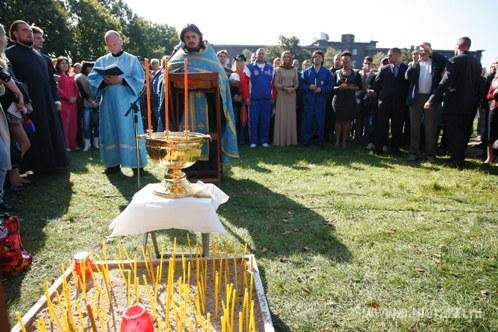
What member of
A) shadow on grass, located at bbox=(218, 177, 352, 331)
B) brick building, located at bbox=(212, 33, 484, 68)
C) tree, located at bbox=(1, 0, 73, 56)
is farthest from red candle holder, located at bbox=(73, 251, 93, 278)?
brick building, located at bbox=(212, 33, 484, 68)

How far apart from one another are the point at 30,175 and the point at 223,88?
3.68m

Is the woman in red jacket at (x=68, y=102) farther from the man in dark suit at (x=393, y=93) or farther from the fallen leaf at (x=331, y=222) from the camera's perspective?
the man in dark suit at (x=393, y=93)

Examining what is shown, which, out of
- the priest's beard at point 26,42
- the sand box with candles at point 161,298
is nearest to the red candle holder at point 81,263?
the sand box with candles at point 161,298

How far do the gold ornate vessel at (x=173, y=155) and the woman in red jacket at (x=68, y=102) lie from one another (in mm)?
6748

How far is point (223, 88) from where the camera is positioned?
4.90 m

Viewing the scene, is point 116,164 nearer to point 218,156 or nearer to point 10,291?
point 218,156

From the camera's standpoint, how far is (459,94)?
6.39 m

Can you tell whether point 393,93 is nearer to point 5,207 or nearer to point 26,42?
point 26,42

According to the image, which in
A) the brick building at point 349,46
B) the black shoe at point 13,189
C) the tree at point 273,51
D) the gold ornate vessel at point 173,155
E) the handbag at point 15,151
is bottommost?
the black shoe at point 13,189

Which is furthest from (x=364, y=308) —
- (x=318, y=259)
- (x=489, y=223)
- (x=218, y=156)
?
(x=218, y=156)

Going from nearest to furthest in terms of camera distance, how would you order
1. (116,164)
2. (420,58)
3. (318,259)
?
1. (318,259)
2. (116,164)
3. (420,58)

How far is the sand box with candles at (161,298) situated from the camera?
1996mm

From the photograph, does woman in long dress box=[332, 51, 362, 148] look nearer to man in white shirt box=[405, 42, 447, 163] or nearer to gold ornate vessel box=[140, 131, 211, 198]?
man in white shirt box=[405, 42, 447, 163]

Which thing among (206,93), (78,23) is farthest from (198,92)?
(78,23)
